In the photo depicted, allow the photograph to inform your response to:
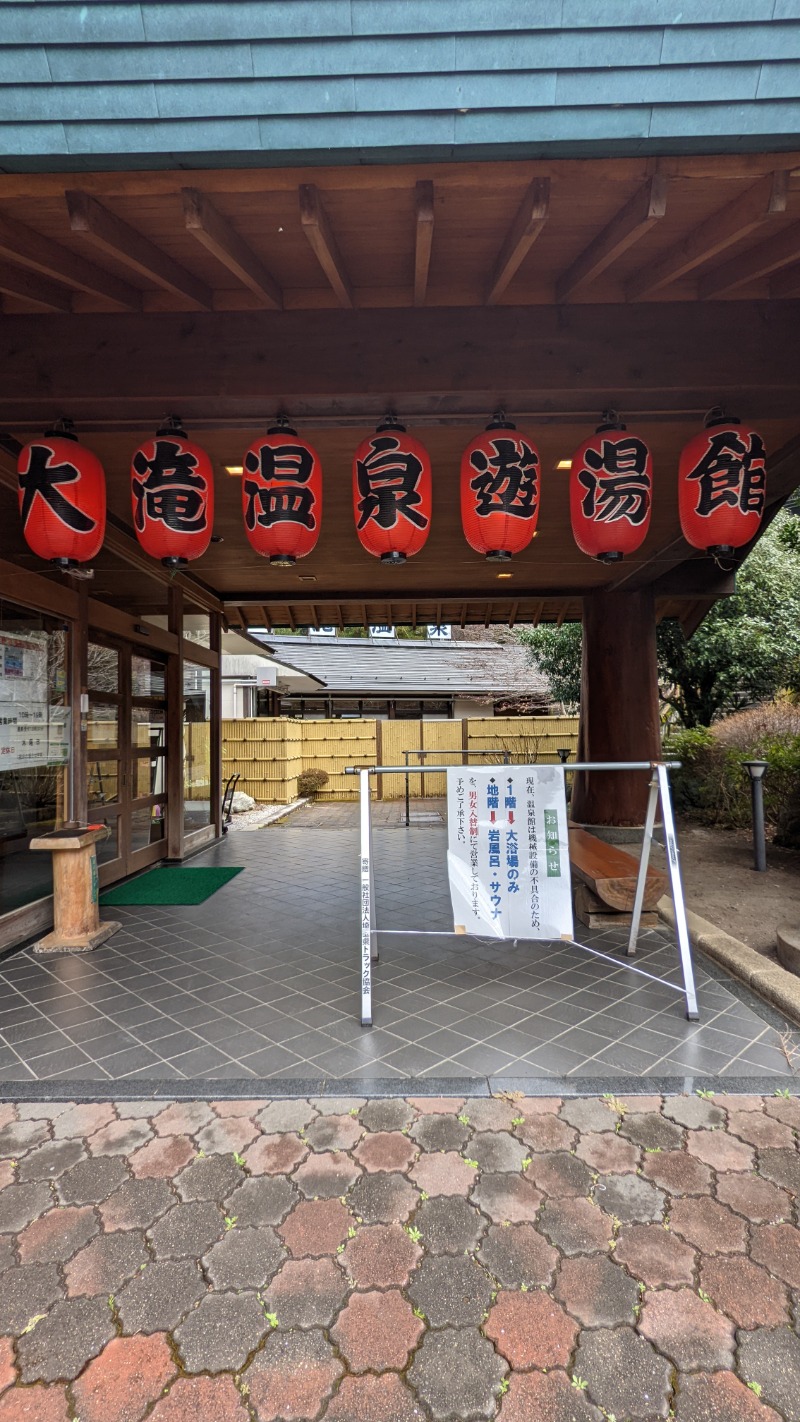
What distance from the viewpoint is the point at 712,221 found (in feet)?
9.34

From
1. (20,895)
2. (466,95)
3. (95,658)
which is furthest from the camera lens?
(95,658)

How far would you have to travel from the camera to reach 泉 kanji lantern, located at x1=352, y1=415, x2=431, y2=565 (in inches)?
144

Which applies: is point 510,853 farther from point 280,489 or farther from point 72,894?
point 72,894

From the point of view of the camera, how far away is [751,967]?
4.03m

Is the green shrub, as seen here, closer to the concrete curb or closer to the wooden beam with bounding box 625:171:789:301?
the concrete curb

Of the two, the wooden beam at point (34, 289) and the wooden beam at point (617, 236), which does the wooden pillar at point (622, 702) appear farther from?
the wooden beam at point (34, 289)

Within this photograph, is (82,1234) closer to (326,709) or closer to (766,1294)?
(766,1294)

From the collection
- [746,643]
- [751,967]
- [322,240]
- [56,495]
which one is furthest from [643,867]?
[746,643]

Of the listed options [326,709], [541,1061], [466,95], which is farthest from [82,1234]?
[326,709]

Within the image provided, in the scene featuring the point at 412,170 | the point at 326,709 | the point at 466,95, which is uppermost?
the point at 466,95

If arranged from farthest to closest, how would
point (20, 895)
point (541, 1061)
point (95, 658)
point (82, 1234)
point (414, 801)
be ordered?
point (414, 801), point (95, 658), point (20, 895), point (541, 1061), point (82, 1234)

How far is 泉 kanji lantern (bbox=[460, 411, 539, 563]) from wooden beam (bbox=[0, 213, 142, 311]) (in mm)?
2008

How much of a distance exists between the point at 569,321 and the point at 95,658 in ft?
16.4

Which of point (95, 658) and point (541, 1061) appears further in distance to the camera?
point (95, 658)
